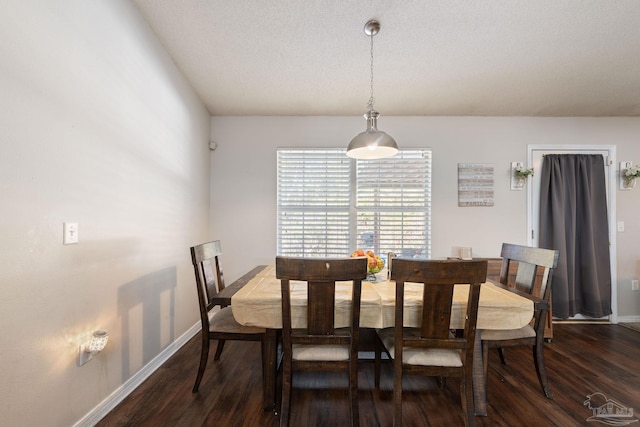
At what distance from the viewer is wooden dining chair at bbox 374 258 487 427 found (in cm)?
128

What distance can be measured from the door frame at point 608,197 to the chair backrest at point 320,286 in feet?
10.1

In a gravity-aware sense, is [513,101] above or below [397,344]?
above

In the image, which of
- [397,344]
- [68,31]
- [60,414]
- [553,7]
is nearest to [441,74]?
[553,7]

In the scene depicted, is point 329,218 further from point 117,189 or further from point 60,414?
point 60,414

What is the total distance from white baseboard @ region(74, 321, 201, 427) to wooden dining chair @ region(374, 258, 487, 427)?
1.66 metres

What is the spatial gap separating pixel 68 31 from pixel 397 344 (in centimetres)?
227

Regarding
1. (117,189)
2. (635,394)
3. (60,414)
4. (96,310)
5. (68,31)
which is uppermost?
(68,31)

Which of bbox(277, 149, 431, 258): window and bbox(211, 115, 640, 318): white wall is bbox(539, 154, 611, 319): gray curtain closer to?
bbox(211, 115, 640, 318): white wall

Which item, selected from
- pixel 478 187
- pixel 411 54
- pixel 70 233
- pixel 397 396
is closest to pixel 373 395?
pixel 397 396

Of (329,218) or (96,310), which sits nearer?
(96,310)

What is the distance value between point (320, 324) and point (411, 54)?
85.7 inches

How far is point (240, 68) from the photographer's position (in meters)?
2.44

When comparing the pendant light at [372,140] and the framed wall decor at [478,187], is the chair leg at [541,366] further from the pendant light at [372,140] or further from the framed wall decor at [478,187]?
the framed wall decor at [478,187]

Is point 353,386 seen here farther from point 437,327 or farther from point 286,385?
point 437,327
